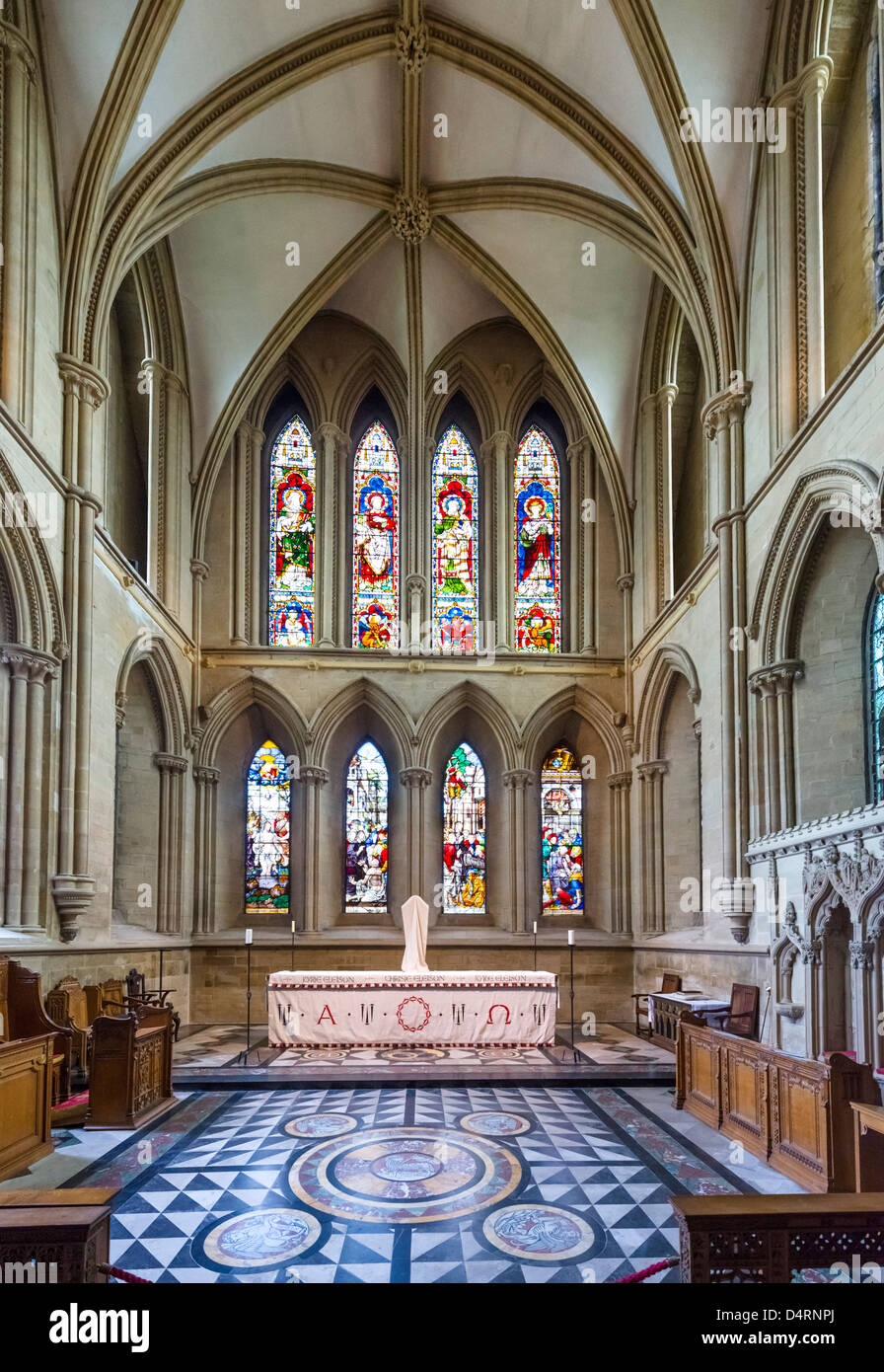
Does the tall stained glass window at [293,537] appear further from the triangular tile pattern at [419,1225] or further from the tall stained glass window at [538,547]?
the triangular tile pattern at [419,1225]

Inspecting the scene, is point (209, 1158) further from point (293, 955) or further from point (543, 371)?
point (543, 371)

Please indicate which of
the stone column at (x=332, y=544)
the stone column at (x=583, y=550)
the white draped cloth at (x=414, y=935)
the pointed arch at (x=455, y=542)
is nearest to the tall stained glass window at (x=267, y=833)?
the stone column at (x=332, y=544)

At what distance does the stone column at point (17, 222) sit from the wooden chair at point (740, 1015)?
31.1 ft

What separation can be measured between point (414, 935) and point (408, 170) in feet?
37.3

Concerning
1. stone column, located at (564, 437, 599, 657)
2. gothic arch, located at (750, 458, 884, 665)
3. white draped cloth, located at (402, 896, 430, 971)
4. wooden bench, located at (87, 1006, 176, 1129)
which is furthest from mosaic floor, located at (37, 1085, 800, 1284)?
stone column, located at (564, 437, 599, 657)

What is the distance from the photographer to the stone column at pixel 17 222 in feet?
35.4

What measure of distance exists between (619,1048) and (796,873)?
17.5 feet

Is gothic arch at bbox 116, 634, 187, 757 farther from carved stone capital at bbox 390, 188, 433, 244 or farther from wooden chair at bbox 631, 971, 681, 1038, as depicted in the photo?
wooden chair at bbox 631, 971, 681, 1038

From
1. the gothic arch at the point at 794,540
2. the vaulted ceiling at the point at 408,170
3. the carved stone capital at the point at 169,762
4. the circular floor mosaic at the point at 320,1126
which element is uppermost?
the vaulted ceiling at the point at 408,170

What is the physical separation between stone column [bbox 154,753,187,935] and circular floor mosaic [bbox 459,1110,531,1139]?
8107mm

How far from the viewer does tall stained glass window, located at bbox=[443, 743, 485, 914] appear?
60.4 feet

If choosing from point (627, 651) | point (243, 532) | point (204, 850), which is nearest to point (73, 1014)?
point (204, 850)
